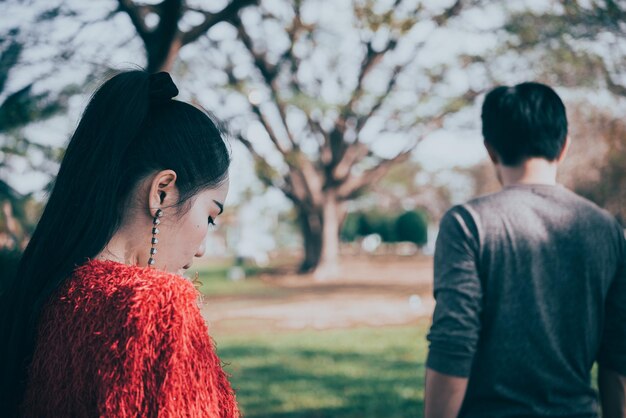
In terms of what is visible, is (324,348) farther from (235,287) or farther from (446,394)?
(235,287)

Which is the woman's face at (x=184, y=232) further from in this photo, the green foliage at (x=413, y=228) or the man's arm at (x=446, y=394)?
the green foliage at (x=413, y=228)

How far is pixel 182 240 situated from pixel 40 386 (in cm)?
37

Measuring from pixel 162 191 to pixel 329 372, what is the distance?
20.7 feet

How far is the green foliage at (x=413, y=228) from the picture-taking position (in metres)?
40.8

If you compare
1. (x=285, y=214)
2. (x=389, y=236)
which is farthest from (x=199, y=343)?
(x=285, y=214)

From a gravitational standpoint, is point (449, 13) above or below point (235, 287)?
above

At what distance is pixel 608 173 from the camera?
26297 mm

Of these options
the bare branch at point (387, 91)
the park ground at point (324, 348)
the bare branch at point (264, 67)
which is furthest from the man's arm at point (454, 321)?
the bare branch at point (387, 91)

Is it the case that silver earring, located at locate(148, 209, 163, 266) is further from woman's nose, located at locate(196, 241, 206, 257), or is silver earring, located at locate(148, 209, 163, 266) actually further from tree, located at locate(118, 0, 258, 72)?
tree, located at locate(118, 0, 258, 72)

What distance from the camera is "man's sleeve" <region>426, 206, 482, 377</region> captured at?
1.64 meters

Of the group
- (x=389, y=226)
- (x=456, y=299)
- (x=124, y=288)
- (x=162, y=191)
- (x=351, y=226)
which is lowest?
(x=456, y=299)

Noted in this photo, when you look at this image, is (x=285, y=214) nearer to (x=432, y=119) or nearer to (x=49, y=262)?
(x=432, y=119)

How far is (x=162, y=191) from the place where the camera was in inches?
48.5

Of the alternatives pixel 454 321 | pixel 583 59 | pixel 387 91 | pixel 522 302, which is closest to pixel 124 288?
pixel 454 321
